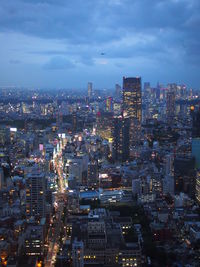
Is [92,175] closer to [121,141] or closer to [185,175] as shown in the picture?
[185,175]

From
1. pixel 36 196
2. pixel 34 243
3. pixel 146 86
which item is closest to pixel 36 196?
pixel 36 196

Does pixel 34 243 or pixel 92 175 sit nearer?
pixel 34 243

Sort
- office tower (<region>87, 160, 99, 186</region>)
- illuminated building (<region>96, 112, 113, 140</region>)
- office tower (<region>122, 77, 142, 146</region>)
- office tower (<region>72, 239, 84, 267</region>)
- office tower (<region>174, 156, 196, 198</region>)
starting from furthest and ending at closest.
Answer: office tower (<region>122, 77, 142, 146</region>)
illuminated building (<region>96, 112, 113, 140</region>)
office tower (<region>87, 160, 99, 186</region>)
office tower (<region>174, 156, 196, 198</region>)
office tower (<region>72, 239, 84, 267</region>)

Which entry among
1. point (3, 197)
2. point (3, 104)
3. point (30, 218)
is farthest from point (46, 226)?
point (3, 104)

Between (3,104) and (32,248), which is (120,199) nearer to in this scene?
(32,248)

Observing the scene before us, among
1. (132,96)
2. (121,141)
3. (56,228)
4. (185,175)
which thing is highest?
(132,96)

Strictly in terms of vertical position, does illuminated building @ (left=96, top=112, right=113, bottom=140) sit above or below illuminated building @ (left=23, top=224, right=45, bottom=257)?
above

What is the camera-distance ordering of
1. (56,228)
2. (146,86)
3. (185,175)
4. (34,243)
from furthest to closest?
(146,86) < (185,175) < (56,228) < (34,243)

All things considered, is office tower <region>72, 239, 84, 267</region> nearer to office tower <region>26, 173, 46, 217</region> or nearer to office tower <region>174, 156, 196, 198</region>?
office tower <region>26, 173, 46, 217</region>

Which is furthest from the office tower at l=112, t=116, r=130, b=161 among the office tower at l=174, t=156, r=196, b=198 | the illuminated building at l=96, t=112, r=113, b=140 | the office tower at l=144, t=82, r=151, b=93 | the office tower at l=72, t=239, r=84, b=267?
the office tower at l=144, t=82, r=151, b=93
